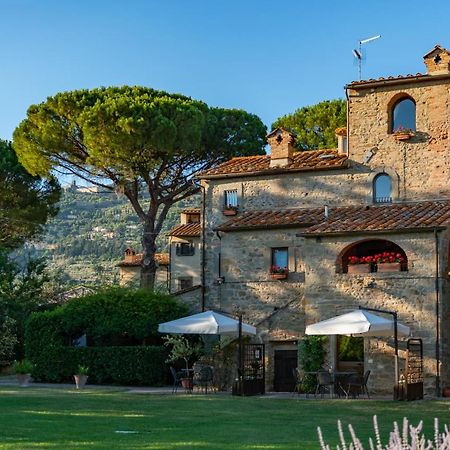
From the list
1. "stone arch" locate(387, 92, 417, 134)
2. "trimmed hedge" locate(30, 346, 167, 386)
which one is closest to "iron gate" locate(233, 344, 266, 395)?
"trimmed hedge" locate(30, 346, 167, 386)

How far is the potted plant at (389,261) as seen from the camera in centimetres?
2397

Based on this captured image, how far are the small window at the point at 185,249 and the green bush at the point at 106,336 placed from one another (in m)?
19.6

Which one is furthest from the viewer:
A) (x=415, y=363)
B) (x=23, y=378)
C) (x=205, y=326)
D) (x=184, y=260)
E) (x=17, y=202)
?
(x=184, y=260)

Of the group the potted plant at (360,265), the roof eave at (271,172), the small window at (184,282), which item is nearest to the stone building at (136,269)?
the small window at (184,282)

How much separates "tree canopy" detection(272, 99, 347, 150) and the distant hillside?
3853 cm

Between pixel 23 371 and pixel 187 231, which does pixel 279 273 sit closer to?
pixel 23 371

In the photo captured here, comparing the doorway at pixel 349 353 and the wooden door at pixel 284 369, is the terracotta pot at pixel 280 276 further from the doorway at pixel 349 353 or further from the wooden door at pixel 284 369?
the doorway at pixel 349 353

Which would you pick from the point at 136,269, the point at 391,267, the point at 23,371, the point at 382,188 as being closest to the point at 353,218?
the point at 382,188

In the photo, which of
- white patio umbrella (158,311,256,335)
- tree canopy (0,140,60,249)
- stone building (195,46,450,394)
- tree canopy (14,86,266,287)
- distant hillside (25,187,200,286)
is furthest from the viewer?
distant hillside (25,187,200,286)

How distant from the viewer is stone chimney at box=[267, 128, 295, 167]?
2953 cm

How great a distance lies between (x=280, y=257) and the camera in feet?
91.6

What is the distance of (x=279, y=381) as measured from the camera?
26438mm

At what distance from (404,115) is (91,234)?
253 feet

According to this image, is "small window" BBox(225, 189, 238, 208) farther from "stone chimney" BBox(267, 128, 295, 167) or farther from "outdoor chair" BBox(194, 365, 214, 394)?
"outdoor chair" BBox(194, 365, 214, 394)
